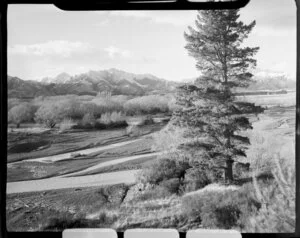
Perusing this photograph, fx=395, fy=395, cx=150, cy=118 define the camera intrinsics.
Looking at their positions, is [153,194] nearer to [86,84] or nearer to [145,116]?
[145,116]

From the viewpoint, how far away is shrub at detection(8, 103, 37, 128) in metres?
3.74

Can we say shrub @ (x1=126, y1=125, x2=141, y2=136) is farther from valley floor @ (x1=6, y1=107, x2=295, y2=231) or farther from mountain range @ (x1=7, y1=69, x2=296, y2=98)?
mountain range @ (x1=7, y1=69, x2=296, y2=98)

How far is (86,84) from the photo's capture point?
3754 mm

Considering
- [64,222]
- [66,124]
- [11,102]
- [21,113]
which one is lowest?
[64,222]

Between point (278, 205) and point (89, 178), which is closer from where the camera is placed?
point (278, 205)

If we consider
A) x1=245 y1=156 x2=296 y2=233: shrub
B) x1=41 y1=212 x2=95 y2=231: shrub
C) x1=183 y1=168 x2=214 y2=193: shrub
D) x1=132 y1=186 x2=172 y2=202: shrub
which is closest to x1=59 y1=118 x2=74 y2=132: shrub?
x1=41 y1=212 x2=95 y2=231: shrub

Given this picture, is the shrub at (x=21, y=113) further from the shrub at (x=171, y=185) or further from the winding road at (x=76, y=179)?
the shrub at (x=171, y=185)

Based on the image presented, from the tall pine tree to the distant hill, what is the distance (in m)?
A: 0.28

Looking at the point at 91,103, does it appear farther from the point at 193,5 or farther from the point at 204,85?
the point at 193,5

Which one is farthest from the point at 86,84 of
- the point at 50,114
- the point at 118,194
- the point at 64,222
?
the point at 64,222

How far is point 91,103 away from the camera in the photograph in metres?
3.79

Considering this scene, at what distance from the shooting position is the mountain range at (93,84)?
3.72 meters

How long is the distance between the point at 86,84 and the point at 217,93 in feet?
4.08

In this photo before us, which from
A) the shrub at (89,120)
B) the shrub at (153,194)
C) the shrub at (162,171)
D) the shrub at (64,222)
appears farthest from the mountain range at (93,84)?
the shrub at (64,222)
